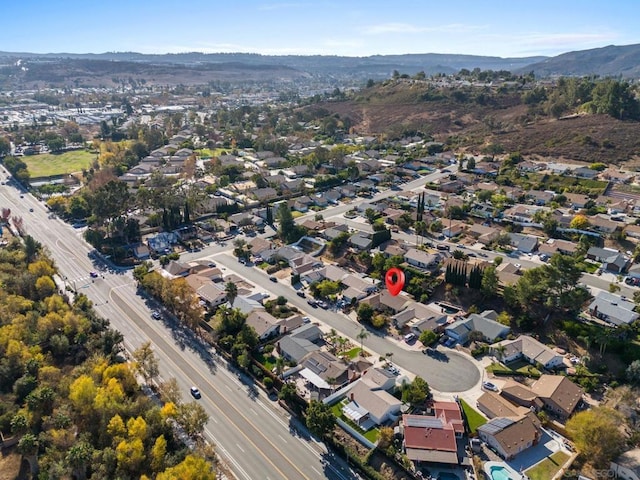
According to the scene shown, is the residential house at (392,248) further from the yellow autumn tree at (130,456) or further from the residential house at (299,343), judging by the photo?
the yellow autumn tree at (130,456)

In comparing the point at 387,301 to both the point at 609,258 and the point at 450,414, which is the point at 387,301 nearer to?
the point at 450,414

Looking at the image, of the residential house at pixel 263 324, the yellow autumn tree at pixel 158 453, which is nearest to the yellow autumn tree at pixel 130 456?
the yellow autumn tree at pixel 158 453

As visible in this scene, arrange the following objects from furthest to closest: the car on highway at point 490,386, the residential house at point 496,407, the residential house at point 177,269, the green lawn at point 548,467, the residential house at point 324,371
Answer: the residential house at point 177,269 → the residential house at point 324,371 → the car on highway at point 490,386 → the residential house at point 496,407 → the green lawn at point 548,467

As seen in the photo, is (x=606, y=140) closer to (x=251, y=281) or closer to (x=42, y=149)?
(x=251, y=281)

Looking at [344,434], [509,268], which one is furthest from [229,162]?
[344,434]

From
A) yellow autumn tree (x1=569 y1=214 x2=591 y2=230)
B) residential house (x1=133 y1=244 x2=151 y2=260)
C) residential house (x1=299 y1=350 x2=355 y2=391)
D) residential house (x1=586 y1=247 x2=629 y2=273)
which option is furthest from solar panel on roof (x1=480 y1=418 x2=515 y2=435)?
residential house (x1=133 y1=244 x2=151 y2=260)

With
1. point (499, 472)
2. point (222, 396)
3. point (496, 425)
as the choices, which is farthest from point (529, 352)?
point (222, 396)
